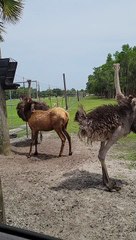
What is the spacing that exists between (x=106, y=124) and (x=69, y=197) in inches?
58.6

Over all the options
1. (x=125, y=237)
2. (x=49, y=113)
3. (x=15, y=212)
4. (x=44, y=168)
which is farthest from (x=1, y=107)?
(x=125, y=237)

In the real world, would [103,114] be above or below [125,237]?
above

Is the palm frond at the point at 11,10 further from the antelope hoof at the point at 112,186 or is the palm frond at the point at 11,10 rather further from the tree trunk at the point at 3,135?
the antelope hoof at the point at 112,186

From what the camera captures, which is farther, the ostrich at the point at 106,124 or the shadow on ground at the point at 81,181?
the shadow on ground at the point at 81,181

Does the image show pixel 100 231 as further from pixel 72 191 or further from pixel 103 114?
pixel 103 114

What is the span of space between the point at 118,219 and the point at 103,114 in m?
2.24

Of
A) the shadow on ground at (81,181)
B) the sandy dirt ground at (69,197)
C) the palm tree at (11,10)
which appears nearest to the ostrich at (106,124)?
the shadow on ground at (81,181)

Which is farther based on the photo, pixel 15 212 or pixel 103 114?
pixel 103 114

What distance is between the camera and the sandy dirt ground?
5379mm

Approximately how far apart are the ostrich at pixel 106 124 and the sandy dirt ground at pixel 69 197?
593 mm

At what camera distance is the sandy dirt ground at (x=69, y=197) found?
5.38 meters

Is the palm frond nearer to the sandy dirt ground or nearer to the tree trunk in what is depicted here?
the tree trunk

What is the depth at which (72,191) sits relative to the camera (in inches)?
279

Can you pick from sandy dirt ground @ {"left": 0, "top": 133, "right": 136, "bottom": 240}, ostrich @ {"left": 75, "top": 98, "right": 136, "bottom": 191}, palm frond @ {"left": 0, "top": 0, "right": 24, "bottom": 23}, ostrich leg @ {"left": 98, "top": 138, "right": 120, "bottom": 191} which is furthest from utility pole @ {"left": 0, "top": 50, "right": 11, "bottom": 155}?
ostrich leg @ {"left": 98, "top": 138, "right": 120, "bottom": 191}
